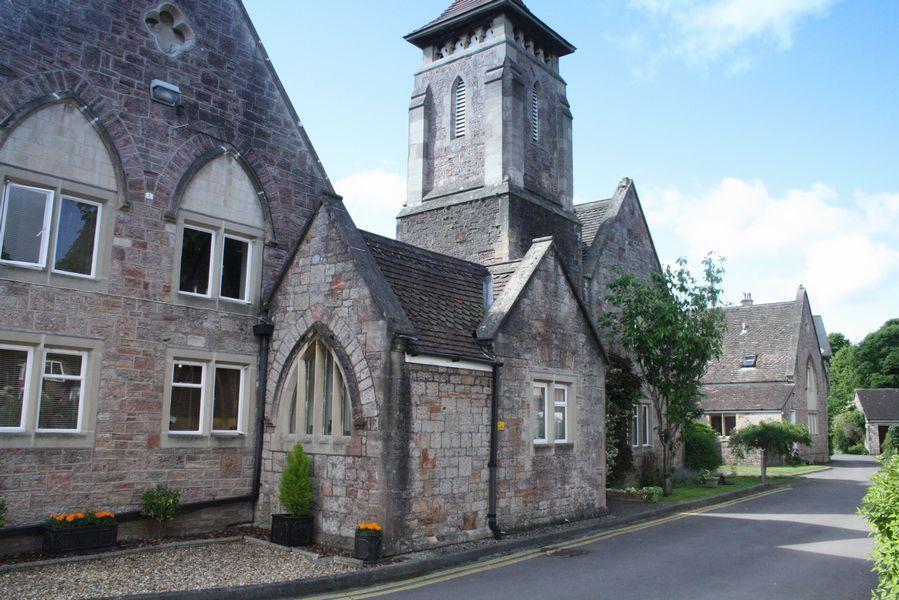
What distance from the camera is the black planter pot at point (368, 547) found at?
10.8 metres

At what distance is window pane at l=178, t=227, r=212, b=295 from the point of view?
539 inches

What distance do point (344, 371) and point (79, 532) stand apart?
480 cm

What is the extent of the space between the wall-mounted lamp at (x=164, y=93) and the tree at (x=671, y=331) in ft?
45.5

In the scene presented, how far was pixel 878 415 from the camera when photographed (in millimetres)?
62750

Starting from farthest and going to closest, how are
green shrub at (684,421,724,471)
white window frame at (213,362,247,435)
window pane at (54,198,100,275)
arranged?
green shrub at (684,421,724,471) → white window frame at (213,362,247,435) → window pane at (54,198,100,275)

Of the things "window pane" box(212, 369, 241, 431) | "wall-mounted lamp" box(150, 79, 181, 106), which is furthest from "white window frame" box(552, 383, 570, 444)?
"wall-mounted lamp" box(150, 79, 181, 106)

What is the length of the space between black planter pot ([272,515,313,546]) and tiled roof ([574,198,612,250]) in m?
15.2

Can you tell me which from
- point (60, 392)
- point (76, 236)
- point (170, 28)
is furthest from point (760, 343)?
point (60, 392)

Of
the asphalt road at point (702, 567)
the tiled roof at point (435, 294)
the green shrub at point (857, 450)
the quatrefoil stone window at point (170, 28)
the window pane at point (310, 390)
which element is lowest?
the green shrub at point (857, 450)

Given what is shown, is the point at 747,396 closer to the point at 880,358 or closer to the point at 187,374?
the point at 187,374

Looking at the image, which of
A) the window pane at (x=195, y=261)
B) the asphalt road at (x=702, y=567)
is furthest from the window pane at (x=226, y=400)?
the asphalt road at (x=702, y=567)

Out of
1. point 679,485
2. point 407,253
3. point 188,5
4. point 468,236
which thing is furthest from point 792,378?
point 188,5

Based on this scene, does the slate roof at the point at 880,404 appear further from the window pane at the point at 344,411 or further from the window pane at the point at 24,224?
the window pane at the point at 24,224

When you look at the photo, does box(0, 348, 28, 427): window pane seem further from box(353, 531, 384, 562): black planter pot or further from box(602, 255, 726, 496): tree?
box(602, 255, 726, 496): tree
